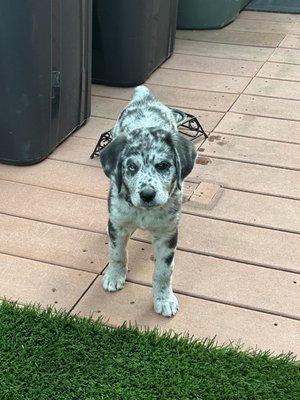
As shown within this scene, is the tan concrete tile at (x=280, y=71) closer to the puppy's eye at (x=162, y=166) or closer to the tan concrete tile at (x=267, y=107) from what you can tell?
the tan concrete tile at (x=267, y=107)

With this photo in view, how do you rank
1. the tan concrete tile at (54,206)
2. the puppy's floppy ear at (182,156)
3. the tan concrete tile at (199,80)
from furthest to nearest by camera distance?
1. the tan concrete tile at (199,80)
2. the tan concrete tile at (54,206)
3. the puppy's floppy ear at (182,156)

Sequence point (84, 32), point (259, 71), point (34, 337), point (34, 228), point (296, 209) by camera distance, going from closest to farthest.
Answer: point (34, 337)
point (34, 228)
point (296, 209)
point (84, 32)
point (259, 71)

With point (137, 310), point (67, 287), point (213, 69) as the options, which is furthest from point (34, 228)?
point (213, 69)

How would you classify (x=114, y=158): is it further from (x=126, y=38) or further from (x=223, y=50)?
(x=223, y=50)

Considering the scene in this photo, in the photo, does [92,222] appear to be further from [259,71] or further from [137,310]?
[259,71]

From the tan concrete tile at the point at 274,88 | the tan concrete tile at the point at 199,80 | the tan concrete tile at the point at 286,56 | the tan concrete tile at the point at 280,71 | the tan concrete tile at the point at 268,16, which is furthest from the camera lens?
the tan concrete tile at the point at 268,16

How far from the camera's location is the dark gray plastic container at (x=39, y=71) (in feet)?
12.0

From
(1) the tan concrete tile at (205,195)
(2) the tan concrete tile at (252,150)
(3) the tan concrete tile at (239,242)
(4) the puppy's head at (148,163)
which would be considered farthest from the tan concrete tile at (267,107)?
(4) the puppy's head at (148,163)

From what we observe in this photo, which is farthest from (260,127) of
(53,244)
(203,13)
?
(203,13)

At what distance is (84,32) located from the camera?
4289 mm

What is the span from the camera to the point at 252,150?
14.2ft

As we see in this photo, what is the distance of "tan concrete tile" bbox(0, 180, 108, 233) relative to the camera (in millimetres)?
3457

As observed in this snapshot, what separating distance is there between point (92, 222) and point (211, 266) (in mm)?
716

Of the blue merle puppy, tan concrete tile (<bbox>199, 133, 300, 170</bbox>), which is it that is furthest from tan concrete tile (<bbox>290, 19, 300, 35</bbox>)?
the blue merle puppy
